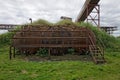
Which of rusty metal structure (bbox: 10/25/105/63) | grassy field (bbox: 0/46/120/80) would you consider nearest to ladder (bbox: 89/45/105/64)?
rusty metal structure (bbox: 10/25/105/63)

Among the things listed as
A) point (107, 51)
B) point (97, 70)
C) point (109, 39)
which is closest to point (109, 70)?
point (97, 70)

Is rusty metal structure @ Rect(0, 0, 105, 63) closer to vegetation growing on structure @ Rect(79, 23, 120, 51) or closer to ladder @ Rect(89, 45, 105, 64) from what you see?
ladder @ Rect(89, 45, 105, 64)

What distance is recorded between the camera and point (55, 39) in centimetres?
1467

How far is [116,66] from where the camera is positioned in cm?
1120

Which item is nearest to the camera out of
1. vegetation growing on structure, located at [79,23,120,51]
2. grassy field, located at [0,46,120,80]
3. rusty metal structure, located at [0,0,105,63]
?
grassy field, located at [0,46,120,80]

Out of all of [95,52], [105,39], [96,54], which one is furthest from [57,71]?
[105,39]

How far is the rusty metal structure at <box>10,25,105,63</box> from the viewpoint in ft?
46.1

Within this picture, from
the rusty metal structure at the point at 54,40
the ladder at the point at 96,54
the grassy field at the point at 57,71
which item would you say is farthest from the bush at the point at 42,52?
the grassy field at the point at 57,71

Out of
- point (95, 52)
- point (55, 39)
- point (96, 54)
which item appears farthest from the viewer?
point (55, 39)

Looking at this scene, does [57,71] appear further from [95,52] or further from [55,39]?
[55,39]

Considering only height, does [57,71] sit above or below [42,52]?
below

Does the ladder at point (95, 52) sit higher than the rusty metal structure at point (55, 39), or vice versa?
the rusty metal structure at point (55, 39)

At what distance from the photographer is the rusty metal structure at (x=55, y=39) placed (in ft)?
46.1

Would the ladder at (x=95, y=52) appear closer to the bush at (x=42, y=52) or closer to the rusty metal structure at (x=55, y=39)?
the rusty metal structure at (x=55, y=39)
